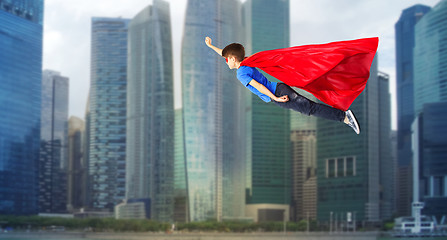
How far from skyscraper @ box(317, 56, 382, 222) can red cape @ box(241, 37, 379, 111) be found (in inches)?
6225

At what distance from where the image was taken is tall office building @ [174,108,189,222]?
175 meters

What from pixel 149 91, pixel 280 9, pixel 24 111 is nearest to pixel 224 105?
pixel 149 91

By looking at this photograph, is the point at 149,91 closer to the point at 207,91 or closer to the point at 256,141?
the point at 207,91

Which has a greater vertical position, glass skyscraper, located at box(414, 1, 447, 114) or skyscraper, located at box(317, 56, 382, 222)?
glass skyscraper, located at box(414, 1, 447, 114)

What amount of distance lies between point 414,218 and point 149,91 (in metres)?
74.3

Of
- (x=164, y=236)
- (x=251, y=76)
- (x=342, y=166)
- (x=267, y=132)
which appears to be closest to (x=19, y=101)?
(x=164, y=236)

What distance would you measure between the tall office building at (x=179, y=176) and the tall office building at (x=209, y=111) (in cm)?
369

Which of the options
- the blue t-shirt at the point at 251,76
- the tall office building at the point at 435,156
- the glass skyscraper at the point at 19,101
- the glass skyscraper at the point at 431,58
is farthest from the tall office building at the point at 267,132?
the blue t-shirt at the point at 251,76

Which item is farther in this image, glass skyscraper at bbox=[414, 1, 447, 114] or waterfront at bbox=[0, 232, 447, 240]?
glass skyscraper at bbox=[414, 1, 447, 114]

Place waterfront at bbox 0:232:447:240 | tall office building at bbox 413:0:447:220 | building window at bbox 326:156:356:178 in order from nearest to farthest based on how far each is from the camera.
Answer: waterfront at bbox 0:232:447:240
tall office building at bbox 413:0:447:220
building window at bbox 326:156:356:178

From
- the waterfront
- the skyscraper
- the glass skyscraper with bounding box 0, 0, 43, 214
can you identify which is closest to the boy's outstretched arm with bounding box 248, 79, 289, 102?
the waterfront

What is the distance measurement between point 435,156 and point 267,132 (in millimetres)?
47887

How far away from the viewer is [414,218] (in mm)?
166375

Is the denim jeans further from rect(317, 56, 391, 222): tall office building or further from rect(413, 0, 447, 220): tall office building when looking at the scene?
rect(413, 0, 447, 220): tall office building
